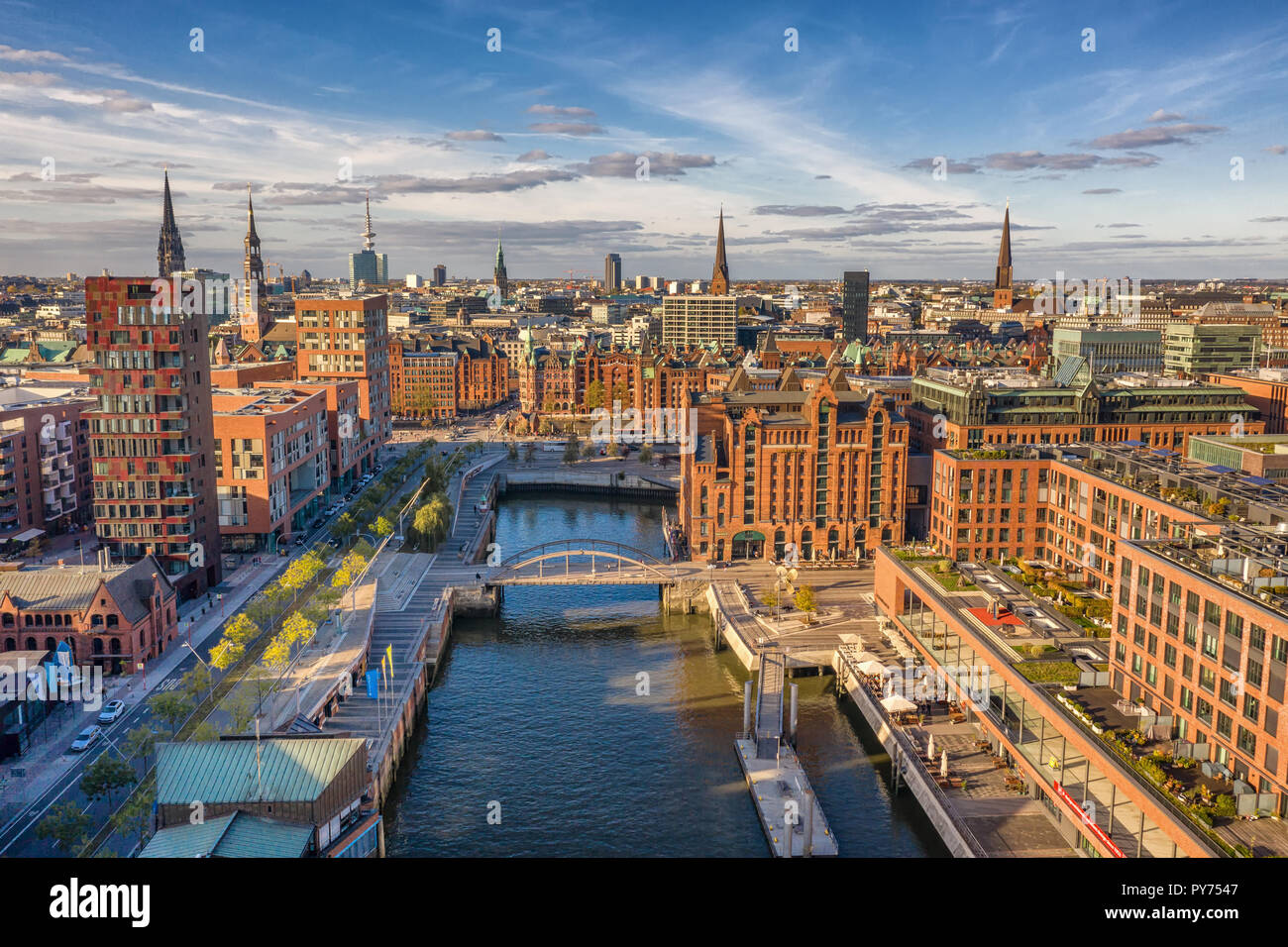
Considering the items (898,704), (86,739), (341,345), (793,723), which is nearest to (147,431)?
(86,739)

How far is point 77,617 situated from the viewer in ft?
168

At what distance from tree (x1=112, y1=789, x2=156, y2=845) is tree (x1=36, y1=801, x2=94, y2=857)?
113cm

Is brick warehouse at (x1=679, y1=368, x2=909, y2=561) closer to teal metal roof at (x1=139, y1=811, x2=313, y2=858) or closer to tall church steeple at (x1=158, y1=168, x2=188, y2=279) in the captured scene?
teal metal roof at (x1=139, y1=811, x2=313, y2=858)

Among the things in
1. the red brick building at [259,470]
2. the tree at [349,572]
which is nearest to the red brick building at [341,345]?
the red brick building at [259,470]

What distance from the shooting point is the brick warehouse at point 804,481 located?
77.9 m

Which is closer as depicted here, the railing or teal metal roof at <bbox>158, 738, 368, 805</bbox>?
teal metal roof at <bbox>158, 738, 368, 805</bbox>

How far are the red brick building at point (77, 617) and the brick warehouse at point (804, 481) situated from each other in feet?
131

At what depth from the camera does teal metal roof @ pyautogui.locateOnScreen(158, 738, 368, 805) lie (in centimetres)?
3322

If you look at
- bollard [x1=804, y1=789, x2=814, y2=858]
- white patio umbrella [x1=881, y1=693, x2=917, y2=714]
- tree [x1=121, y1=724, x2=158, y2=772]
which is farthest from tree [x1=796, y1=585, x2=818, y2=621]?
tree [x1=121, y1=724, x2=158, y2=772]

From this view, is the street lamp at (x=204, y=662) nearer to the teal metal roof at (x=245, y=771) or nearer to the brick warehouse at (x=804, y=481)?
the teal metal roof at (x=245, y=771)

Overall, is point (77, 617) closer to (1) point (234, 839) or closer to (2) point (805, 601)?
(1) point (234, 839)

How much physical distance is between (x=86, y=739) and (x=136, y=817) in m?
10.6

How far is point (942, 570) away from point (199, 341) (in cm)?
4872

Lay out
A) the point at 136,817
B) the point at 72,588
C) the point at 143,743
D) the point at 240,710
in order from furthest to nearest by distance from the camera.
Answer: the point at 72,588 → the point at 240,710 → the point at 143,743 → the point at 136,817
